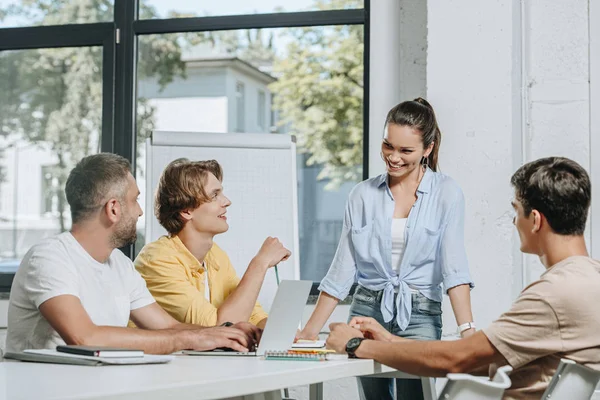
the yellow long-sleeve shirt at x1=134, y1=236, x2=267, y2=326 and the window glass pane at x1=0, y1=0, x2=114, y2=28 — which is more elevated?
the window glass pane at x1=0, y1=0, x2=114, y2=28

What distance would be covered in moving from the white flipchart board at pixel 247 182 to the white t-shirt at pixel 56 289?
44.3 inches

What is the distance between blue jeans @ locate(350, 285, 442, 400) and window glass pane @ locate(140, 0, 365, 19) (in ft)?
6.05

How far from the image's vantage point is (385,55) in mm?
3789

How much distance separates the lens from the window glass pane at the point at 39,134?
14.2 ft

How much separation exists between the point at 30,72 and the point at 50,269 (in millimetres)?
2646

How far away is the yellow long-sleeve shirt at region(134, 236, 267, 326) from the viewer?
2.49 m

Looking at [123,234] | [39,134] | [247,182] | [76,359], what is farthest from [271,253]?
[39,134]

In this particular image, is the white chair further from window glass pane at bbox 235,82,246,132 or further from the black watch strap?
window glass pane at bbox 235,82,246,132

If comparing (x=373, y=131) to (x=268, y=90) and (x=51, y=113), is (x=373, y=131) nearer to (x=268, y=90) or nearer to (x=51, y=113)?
(x=268, y=90)

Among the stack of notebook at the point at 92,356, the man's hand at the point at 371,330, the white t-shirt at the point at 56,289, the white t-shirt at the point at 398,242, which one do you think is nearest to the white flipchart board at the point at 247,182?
the white t-shirt at the point at 398,242

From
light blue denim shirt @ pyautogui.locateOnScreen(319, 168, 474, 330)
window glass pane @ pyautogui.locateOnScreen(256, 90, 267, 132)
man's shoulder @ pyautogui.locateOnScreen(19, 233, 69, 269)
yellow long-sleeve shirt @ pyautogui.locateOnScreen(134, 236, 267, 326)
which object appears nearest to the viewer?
man's shoulder @ pyautogui.locateOnScreen(19, 233, 69, 269)

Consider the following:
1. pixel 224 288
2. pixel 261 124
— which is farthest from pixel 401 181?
pixel 261 124

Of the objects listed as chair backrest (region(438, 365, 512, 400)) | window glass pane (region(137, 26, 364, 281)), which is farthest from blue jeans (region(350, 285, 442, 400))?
window glass pane (region(137, 26, 364, 281))

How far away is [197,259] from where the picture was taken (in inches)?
105
